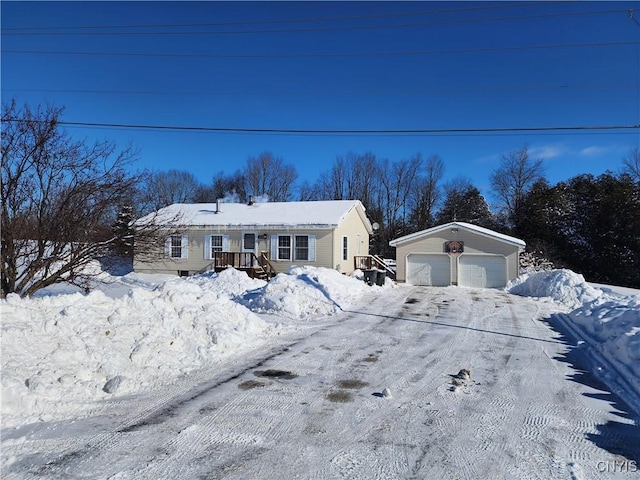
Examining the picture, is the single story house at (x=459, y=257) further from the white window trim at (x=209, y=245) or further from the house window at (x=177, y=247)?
the house window at (x=177, y=247)

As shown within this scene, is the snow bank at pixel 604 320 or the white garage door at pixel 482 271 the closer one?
the snow bank at pixel 604 320

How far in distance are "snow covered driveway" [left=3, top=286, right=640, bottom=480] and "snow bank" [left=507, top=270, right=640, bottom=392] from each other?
0.68 meters

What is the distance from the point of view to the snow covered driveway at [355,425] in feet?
11.7

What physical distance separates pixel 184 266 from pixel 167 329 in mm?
17955

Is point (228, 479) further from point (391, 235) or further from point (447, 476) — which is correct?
point (391, 235)

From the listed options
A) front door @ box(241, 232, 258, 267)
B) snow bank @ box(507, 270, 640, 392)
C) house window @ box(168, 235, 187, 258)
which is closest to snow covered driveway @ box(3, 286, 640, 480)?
snow bank @ box(507, 270, 640, 392)

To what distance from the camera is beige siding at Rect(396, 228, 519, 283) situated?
849 inches

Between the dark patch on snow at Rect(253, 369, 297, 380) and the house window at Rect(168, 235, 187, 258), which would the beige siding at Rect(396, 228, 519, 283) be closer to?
the house window at Rect(168, 235, 187, 258)

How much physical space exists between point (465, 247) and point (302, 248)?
28.5ft

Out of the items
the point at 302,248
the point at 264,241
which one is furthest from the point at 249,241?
the point at 302,248

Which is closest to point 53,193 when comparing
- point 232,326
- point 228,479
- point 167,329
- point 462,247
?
point 167,329

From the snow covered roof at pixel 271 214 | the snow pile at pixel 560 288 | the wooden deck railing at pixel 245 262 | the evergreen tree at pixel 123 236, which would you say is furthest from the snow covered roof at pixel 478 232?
the evergreen tree at pixel 123 236

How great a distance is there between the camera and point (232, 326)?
8.23 meters

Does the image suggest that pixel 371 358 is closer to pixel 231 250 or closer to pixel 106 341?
pixel 106 341
